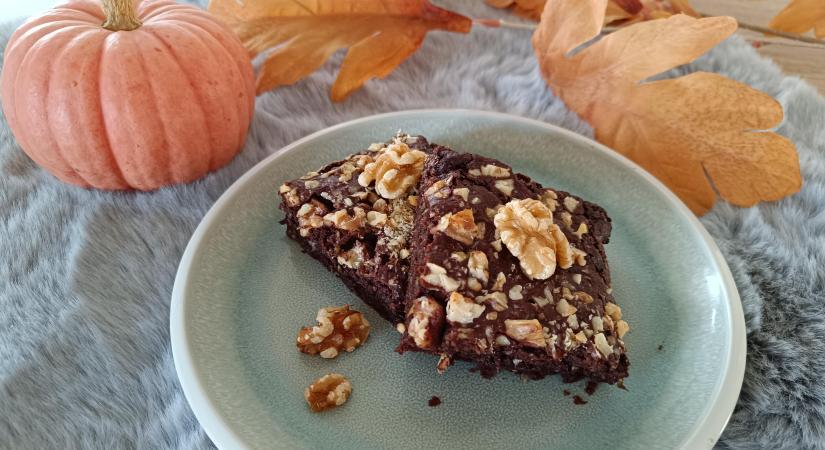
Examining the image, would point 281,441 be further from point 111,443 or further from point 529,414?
point 529,414

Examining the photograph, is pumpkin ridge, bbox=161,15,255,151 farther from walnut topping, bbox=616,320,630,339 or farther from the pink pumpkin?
walnut topping, bbox=616,320,630,339

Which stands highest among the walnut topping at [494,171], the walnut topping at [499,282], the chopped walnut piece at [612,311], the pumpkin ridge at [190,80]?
the pumpkin ridge at [190,80]

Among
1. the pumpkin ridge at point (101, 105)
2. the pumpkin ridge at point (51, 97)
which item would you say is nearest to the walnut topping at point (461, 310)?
the pumpkin ridge at point (101, 105)

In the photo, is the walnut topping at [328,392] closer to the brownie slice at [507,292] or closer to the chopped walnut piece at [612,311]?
the brownie slice at [507,292]

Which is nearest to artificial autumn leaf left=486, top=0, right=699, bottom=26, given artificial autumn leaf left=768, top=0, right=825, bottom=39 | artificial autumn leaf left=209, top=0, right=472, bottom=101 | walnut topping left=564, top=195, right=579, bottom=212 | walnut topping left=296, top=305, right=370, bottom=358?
artificial autumn leaf left=768, top=0, right=825, bottom=39

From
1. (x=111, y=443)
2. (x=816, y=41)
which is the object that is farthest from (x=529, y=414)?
(x=816, y=41)

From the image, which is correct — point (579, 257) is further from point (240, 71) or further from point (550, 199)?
point (240, 71)
